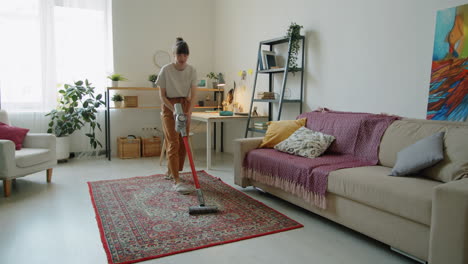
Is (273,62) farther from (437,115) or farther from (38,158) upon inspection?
(38,158)

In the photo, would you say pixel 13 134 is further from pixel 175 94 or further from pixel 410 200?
pixel 410 200

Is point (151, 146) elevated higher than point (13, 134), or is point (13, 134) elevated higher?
point (13, 134)

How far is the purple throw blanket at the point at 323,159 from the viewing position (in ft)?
8.20

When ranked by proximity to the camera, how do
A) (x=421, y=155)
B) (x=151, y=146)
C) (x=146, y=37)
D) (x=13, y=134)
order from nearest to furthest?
(x=421, y=155), (x=13, y=134), (x=151, y=146), (x=146, y=37)

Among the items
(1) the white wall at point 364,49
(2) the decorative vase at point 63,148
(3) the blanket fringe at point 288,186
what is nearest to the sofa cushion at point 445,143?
(1) the white wall at point 364,49

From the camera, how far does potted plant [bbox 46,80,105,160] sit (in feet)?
15.0

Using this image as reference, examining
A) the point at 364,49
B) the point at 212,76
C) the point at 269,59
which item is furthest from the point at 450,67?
the point at 212,76

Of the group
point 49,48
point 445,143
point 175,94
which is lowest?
point 445,143

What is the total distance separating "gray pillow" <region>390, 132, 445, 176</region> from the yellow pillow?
3.87ft

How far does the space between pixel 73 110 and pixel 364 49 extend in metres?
3.72

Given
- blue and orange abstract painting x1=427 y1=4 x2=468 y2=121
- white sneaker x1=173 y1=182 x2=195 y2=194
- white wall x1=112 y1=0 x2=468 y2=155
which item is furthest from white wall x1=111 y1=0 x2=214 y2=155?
blue and orange abstract painting x1=427 y1=4 x2=468 y2=121

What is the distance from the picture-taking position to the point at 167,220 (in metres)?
2.52

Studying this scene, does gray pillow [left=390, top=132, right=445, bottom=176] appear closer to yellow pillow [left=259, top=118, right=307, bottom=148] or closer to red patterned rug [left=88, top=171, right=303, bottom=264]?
red patterned rug [left=88, top=171, right=303, bottom=264]

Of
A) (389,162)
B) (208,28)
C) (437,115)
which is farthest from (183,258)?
(208,28)
